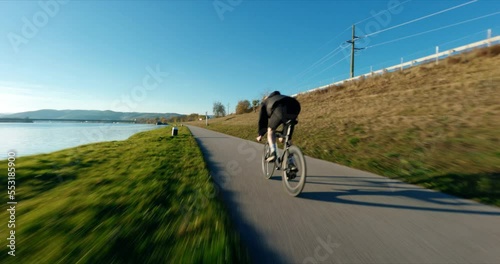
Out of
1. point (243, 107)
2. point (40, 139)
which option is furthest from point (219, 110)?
point (40, 139)

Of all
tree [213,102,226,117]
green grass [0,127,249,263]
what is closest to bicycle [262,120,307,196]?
green grass [0,127,249,263]

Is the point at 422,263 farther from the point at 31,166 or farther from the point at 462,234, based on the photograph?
the point at 31,166

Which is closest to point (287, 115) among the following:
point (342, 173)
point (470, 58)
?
point (342, 173)

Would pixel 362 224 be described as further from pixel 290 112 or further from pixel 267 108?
pixel 267 108

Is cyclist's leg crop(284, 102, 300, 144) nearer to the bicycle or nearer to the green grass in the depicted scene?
the bicycle

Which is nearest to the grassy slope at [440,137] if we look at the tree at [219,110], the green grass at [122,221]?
the green grass at [122,221]

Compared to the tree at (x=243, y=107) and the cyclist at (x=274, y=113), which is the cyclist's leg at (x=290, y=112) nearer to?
the cyclist at (x=274, y=113)

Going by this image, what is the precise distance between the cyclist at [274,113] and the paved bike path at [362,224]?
106 centimetres

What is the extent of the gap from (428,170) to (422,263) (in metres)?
4.37

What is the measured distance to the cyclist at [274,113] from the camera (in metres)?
4.54

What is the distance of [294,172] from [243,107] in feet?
282

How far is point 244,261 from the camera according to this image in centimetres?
211

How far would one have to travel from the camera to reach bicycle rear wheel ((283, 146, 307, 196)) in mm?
3934

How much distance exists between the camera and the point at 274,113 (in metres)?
4.70
